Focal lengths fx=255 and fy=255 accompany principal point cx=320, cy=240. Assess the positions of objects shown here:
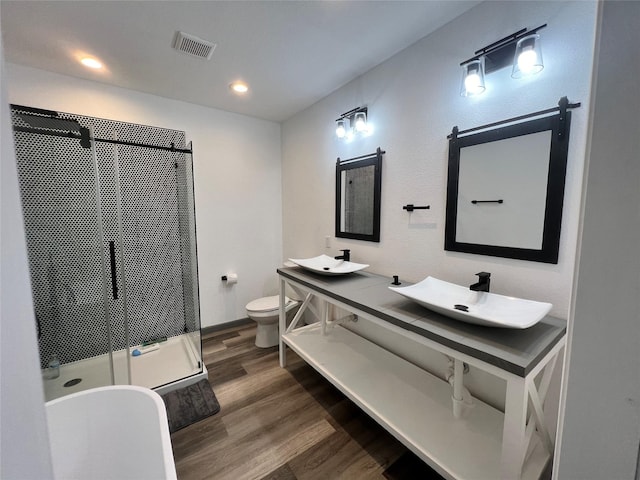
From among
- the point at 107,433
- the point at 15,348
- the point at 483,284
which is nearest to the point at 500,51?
the point at 483,284

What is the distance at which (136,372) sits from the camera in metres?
2.11

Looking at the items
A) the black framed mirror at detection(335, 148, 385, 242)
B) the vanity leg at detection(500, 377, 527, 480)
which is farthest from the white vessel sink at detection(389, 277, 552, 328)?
the black framed mirror at detection(335, 148, 385, 242)

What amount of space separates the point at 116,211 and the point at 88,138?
1.94 ft

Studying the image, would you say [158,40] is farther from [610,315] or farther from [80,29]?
[610,315]

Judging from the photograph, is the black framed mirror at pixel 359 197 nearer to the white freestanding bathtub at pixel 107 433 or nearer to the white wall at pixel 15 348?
the white freestanding bathtub at pixel 107 433

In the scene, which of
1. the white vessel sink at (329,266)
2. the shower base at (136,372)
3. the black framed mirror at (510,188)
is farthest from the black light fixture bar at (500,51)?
the shower base at (136,372)

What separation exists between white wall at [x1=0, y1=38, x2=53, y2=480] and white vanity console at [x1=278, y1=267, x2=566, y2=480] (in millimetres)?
1136

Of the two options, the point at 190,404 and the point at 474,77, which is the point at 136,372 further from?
the point at 474,77

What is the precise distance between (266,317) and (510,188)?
2.13m

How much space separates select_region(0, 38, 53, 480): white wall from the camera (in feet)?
1.14

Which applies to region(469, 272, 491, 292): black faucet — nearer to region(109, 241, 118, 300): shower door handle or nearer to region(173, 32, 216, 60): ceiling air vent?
region(173, 32, 216, 60): ceiling air vent

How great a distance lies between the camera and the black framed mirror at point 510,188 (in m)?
1.17

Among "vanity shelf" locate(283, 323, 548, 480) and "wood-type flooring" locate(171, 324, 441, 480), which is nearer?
"vanity shelf" locate(283, 323, 548, 480)

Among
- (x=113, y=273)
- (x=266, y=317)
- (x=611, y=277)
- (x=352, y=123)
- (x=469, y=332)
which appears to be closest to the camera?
(x=611, y=277)
